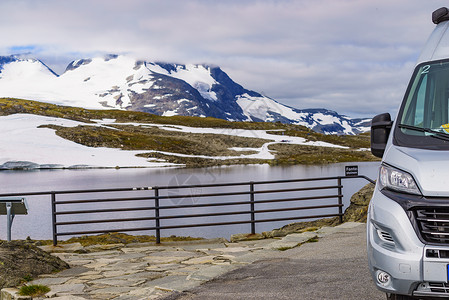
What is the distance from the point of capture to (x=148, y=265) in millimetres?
10273

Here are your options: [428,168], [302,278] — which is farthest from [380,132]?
[302,278]

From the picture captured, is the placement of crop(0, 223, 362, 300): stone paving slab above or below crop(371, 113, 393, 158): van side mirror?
below

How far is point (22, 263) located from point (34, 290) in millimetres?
1663

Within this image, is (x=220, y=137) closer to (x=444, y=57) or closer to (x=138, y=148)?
(x=138, y=148)

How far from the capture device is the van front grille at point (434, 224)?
14.7 ft

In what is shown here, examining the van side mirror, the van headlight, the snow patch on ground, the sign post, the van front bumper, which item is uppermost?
the van side mirror

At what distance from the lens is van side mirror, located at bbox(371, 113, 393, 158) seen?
18.3ft

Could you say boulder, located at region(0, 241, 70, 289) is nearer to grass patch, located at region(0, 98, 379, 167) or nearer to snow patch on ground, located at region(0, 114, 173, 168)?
snow patch on ground, located at region(0, 114, 173, 168)

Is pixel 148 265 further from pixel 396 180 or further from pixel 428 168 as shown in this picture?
pixel 428 168

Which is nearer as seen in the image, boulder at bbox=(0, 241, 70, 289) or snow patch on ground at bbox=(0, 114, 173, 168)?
boulder at bbox=(0, 241, 70, 289)

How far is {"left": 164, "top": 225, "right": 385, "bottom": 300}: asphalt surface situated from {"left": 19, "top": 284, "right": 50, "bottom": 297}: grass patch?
2294mm

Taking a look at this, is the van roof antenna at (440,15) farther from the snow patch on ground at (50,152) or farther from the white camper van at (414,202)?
the snow patch on ground at (50,152)

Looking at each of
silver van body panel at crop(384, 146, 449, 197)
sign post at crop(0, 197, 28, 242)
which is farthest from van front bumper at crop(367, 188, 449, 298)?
sign post at crop(0, 197, 28, 242)

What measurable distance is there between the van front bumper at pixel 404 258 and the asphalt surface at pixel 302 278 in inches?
72.7
